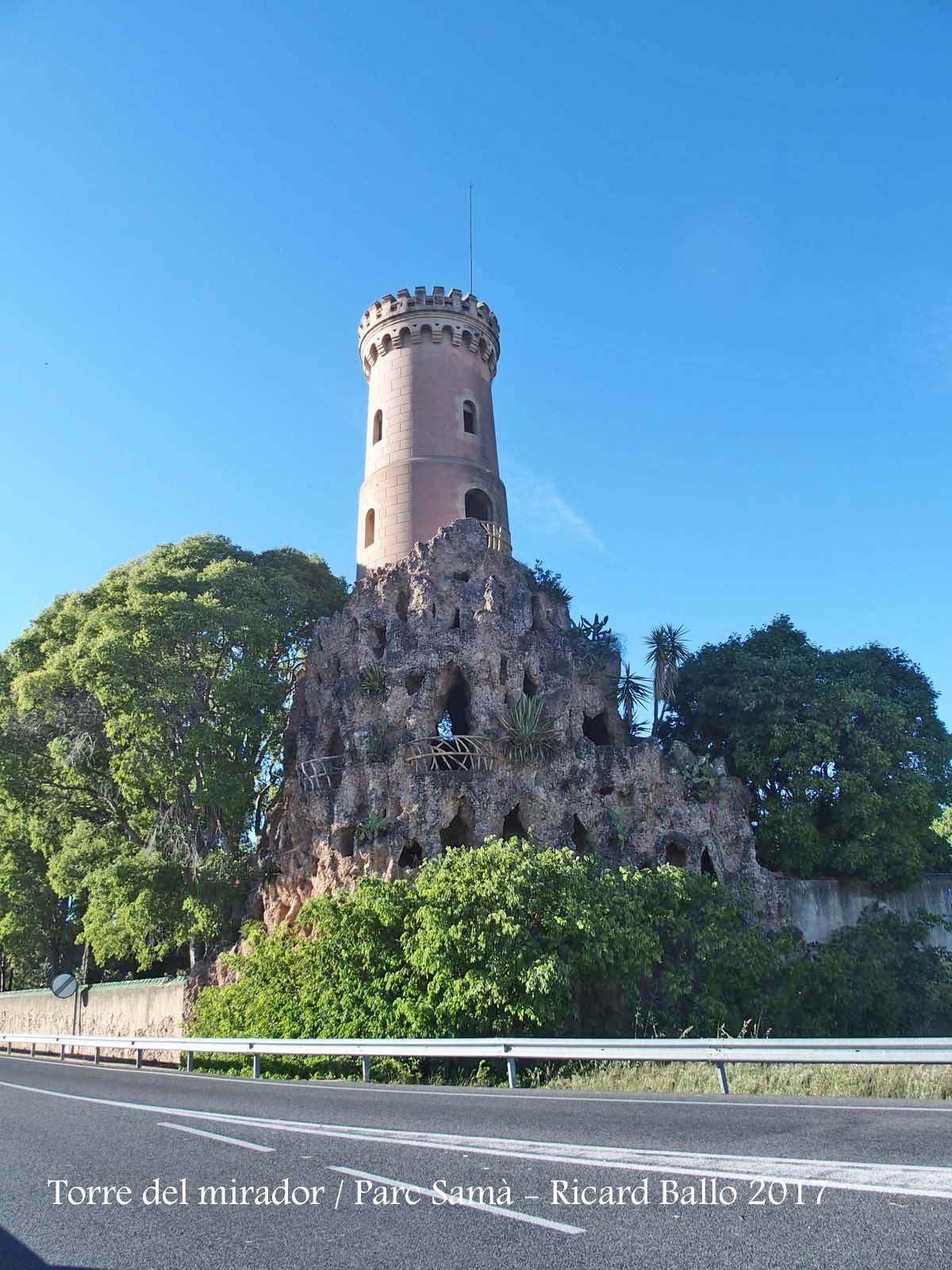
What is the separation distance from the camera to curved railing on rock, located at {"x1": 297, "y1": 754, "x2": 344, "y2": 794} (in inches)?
1190

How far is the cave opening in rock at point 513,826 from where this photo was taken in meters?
28.8

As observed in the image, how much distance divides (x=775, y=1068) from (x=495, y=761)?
1567cm

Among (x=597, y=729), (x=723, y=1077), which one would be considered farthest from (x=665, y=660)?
(x=723, y=1077)

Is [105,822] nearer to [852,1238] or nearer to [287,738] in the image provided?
[287,738]

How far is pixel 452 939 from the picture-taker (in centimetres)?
2042

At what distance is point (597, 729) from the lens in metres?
34.5

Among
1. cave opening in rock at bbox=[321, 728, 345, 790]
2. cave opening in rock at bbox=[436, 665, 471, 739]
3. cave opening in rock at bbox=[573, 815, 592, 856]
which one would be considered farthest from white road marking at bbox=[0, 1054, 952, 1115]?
cave opening in rock at bbox=[436, 665, 471, 739]

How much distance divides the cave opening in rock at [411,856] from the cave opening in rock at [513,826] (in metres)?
2.72

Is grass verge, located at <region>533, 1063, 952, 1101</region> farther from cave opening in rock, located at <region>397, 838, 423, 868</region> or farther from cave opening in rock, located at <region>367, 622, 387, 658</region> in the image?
cave opening in rock, located at <region>367, 622, 387, 658</region>

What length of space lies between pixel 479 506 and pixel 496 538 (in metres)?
3.90

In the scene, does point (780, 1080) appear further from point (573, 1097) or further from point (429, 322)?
point (429, 322)

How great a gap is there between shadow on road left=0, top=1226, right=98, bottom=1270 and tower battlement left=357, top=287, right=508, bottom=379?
39.1 metres

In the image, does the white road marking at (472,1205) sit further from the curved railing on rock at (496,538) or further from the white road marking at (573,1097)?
the curved railing on rock at (496,538)

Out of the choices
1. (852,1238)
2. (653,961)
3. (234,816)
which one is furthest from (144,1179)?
(234,816)
